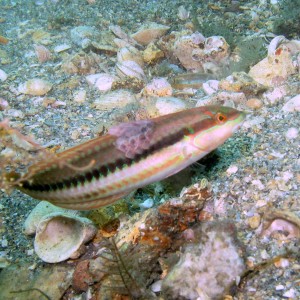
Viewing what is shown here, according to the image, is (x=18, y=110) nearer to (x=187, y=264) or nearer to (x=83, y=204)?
(x=83, y=204)

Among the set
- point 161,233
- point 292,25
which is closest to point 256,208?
point 161,233

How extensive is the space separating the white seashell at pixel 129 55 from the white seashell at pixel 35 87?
4.73ft

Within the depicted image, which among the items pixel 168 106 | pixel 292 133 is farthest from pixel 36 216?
pixel 292 133

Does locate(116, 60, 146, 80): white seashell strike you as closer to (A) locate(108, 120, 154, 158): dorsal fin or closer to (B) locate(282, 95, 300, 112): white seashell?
(B) locate(282, 95, 300, 112): white seashell

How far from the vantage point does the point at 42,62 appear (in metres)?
7.64

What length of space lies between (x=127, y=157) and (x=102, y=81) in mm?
3827

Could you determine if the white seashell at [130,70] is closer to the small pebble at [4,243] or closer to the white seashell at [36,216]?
the white seashell at [36,216]

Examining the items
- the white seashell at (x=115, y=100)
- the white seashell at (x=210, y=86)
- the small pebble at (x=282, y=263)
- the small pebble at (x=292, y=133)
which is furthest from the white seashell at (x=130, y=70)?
the small pebble at (x=282, y=263)

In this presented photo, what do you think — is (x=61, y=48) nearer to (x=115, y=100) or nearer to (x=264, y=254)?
(x=115, y=100)

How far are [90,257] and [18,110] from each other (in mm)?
3398

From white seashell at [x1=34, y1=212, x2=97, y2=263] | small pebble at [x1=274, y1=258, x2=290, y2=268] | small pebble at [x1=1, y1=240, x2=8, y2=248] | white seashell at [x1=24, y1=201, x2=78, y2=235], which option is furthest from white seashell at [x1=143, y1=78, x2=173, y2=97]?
small pebble at [x1=274, y1=258, x2=290, y2=268]

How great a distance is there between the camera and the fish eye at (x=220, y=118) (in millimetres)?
2881

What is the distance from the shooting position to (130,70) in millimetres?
6328

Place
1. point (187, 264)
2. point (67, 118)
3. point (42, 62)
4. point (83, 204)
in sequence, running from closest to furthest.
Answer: point (187, 264) < point (83, 204) < point (67, 118) < point (42, 62)
